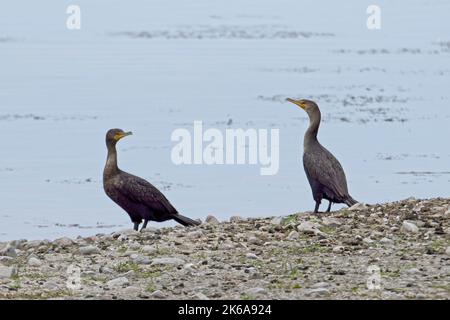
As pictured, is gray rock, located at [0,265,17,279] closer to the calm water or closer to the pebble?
the pebble

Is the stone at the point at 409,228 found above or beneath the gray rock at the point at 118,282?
above

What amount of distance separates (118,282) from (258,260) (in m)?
1.43

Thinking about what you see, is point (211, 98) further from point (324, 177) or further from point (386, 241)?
point (386, 241)

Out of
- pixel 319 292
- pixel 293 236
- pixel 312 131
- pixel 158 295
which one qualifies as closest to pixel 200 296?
pixel 158 295

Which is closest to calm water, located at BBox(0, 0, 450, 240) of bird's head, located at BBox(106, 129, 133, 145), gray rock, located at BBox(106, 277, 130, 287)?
bird's head, located at BBox(106, 129, 133, 145)

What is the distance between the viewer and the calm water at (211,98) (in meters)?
22.0

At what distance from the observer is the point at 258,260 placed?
13.9 metres

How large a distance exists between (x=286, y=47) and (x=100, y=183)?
844 inches

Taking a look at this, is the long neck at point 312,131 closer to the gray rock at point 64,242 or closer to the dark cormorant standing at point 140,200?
the dark cormorant standing at point 140,200

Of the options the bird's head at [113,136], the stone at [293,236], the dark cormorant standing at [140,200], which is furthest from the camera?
the bird's head at [113,136]

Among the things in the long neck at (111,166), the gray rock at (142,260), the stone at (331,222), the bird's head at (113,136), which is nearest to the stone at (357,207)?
the stone at (331,222)

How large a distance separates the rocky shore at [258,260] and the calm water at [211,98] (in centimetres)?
446
